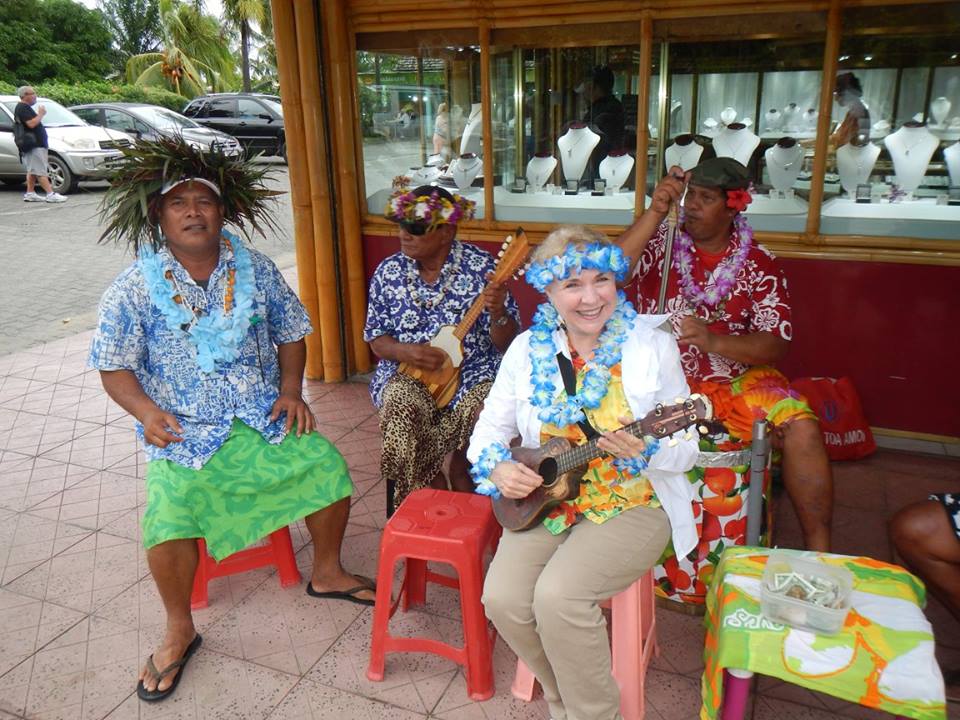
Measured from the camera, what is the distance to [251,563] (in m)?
2.93

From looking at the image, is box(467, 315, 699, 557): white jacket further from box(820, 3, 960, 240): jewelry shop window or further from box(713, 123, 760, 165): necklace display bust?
box(713, 123, 760, 165): necklace display bust

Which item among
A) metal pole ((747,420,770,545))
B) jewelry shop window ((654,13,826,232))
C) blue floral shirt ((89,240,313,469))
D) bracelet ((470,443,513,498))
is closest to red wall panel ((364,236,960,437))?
jewelry shop window ((654,13,826,232))

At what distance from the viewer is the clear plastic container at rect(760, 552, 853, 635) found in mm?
1795

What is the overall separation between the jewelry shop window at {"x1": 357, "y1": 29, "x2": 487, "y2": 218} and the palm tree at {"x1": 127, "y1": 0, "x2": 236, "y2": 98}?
2597cm

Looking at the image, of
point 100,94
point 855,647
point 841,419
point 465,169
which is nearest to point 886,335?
point 841,419

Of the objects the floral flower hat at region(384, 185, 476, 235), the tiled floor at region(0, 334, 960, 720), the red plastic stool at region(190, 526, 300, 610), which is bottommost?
the tiled floor at region(0, 334, 960, 720)

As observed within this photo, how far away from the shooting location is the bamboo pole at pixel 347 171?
14.6 feet

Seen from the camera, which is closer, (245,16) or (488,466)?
(488,466)

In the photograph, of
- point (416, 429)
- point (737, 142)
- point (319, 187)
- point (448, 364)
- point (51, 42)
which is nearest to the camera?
point (416, 429)

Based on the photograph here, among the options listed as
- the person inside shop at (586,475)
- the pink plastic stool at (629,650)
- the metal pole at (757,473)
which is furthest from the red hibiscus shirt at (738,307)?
the pink plastic stool at (629,650)

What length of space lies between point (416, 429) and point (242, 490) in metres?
0.68

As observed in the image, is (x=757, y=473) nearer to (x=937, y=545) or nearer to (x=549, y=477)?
(x=937, y=545)

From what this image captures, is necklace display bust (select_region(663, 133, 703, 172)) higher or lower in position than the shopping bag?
higher

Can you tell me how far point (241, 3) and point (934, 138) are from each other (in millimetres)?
31357
